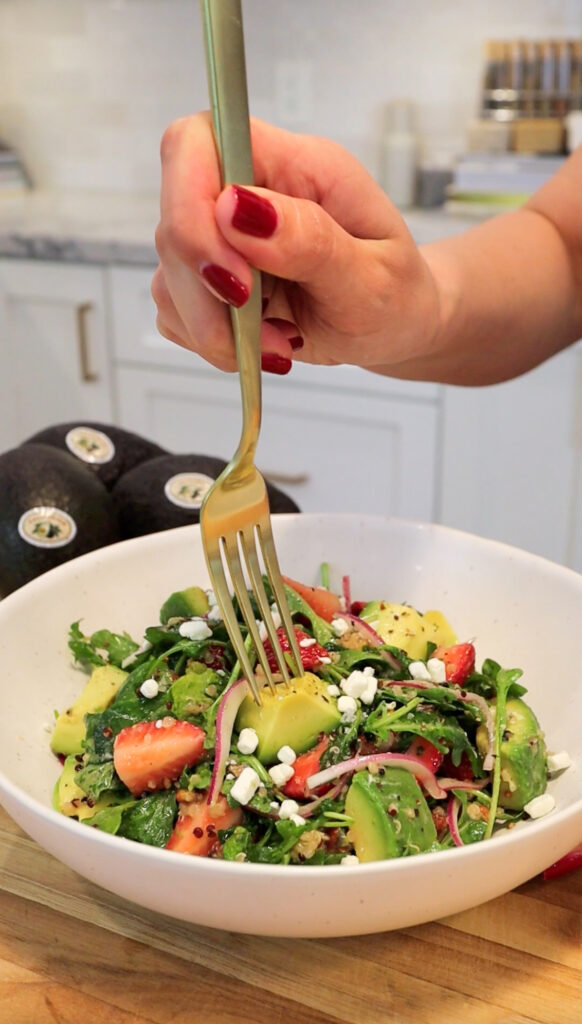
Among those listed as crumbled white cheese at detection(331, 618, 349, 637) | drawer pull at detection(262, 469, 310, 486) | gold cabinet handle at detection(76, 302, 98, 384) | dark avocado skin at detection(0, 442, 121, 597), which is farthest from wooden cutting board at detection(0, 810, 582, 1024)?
gold cabinet handle at detection(76, 302, 98, 384)

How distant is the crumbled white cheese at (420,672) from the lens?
32.6 inches

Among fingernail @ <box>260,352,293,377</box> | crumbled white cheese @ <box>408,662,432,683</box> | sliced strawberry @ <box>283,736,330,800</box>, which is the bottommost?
sliced strawberry @ <box>283,736,330,800</box>

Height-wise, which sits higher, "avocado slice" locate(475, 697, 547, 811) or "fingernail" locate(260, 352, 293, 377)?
"fingernail" locate(260, 352, 293, 377)

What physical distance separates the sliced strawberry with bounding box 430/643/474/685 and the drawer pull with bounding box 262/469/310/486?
159cm

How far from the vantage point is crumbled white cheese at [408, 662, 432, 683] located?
2.72 feet

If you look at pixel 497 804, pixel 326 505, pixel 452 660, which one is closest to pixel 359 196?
pixel 452 660

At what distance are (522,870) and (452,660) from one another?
25 cm

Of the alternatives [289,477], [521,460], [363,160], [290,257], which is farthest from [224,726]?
[363,160]

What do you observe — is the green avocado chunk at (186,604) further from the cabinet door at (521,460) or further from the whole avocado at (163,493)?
the cabinet door at (521,460)

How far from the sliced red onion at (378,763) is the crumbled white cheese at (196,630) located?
0.16m

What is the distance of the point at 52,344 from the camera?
2641 millimetres

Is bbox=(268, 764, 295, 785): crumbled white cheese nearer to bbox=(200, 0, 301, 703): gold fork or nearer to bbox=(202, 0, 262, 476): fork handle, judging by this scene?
bbox=(200, 0, 301, 703): gold fork

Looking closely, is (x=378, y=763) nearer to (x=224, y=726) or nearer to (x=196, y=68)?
(x=224, y=726)

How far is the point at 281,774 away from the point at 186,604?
246mm
